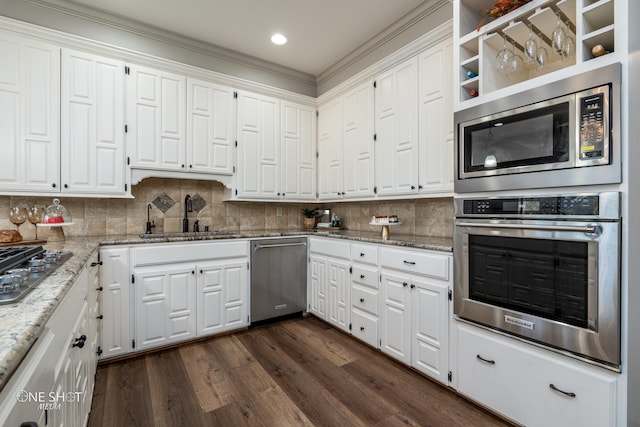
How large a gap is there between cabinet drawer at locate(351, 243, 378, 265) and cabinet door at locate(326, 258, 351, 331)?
0.16m

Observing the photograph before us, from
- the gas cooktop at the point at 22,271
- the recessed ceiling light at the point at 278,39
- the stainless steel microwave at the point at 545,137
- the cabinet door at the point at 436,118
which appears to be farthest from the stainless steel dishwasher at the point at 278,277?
the recessed ceiling light at the point at 278,39

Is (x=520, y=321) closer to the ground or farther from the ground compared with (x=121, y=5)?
closer to the ground

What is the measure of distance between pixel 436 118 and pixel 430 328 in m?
1.58

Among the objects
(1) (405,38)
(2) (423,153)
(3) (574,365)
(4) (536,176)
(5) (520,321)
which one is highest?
(1) (405,38)

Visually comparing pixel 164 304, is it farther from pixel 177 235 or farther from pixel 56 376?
pixel 56 376

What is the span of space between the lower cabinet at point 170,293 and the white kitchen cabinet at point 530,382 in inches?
78.5

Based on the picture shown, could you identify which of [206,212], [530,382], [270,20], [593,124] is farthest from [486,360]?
[270,20]

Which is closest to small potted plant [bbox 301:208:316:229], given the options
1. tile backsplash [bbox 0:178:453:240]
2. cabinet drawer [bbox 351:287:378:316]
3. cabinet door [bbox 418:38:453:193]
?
tile backsplash [bbox 0:178:453:240]

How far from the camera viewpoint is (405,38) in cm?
283

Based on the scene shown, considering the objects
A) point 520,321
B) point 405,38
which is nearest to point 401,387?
point 520,321

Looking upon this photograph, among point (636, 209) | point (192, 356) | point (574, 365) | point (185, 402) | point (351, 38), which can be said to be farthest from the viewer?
point (351, 38)

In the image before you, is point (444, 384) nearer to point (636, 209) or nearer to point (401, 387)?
point (401, 387)

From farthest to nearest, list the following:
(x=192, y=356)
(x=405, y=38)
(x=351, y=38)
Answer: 1. (x=351, y=38)
2. (x=405, y=38)
3. (x=192, y=356)

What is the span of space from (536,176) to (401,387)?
1.56m
